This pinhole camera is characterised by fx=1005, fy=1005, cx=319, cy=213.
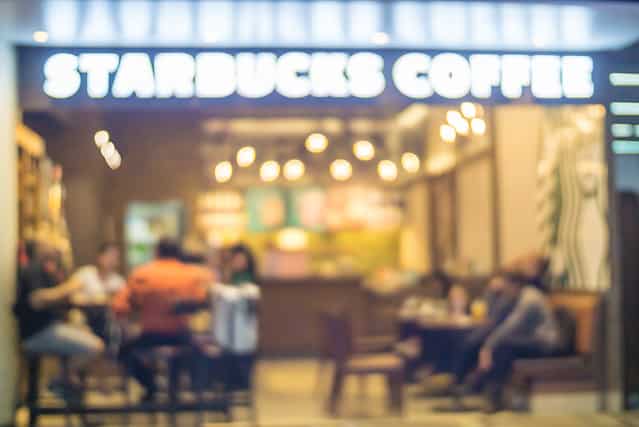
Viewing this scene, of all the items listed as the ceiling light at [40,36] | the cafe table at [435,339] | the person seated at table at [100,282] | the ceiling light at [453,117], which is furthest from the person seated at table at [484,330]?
the ceiling light at [40,36]

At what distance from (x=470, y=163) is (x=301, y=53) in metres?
4.13

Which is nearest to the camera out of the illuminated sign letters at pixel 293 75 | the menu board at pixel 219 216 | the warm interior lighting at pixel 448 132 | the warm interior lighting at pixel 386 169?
the illuminated sign letters at pixel 293 75

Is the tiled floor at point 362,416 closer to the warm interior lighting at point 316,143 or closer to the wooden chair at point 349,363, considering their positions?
the wooden chair at point 349,363

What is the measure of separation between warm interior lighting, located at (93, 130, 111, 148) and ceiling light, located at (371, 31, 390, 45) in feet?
7.41

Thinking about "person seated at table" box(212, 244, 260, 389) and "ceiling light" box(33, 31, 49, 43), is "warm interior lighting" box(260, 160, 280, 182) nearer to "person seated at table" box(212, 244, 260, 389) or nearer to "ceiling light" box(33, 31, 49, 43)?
"person seated at table" box(212, 244, 260, 389)

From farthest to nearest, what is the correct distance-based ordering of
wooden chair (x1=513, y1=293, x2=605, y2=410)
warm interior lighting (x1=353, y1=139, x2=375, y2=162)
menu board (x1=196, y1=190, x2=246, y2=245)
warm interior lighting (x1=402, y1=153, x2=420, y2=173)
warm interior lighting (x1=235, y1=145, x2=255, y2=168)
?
warm interior lighting (x1=402, y1=153, x2=420, y2=173) → warm interior lighting (x1=353, y1=139, x2=375, y2=162) → warm interior lighting (x1=235, y1=145, x2=255, y2=168) → menu board (x1=196, y1=190, x2=246, y2=245) → wooden chair (x1=513, y1=293, x2=605, y2=410)

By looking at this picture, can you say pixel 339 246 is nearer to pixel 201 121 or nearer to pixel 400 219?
pixel 400 219

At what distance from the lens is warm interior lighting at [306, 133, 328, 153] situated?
10.3 m

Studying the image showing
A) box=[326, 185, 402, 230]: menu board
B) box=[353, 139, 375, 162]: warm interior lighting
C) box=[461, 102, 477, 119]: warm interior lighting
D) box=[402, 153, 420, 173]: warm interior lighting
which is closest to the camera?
box=[461, 102, 477, 119]: warm interior lighting

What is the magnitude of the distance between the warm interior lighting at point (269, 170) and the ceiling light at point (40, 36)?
3.57 m

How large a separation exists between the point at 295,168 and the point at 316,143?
74cm

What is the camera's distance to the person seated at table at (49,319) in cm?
781

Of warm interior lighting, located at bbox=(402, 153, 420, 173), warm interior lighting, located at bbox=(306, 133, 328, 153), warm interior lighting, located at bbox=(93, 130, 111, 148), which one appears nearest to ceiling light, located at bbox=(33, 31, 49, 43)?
warm interior lighting, located at bbox=(93, 130, 111, 148)

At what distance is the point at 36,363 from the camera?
7.88 m
